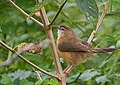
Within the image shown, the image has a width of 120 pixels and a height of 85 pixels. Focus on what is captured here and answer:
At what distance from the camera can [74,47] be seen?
347cm

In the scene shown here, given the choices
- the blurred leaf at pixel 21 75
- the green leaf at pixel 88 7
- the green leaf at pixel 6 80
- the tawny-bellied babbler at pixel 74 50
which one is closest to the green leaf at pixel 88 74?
the tawny-bellied babbler at pixel 74 50

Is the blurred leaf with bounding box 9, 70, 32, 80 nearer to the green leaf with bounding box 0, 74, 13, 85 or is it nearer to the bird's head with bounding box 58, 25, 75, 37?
the green leaf with bounding box 0, 74, 13, 85

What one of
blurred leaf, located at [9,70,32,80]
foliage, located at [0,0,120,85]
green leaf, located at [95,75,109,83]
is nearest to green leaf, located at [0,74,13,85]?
foliage, located at [0,0,120,85]

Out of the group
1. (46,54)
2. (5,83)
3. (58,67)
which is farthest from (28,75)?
(58,67)

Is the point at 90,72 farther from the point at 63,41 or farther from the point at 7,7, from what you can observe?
the point at 7,7

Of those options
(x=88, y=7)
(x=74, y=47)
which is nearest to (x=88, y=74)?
(x=74, y=47)

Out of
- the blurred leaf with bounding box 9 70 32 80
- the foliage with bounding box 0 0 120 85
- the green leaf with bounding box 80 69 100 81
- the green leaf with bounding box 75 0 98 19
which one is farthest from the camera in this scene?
the green leaf with bounding box 80 69 100 81

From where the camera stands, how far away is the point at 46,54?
3.96m

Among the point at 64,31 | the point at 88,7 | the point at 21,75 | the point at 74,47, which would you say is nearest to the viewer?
the point at 88,7

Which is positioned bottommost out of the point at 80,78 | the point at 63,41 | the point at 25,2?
the point at 80,78

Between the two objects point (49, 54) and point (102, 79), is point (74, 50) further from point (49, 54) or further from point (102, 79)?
point (49, 54)

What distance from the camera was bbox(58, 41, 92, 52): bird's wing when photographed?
11.1 feet

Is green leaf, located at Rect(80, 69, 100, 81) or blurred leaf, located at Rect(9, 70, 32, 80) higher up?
blurred leaf, located at Rect(9, 70, 32, 80)

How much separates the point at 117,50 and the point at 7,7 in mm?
1288
